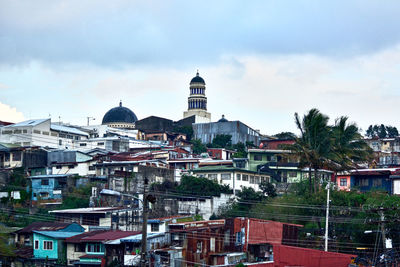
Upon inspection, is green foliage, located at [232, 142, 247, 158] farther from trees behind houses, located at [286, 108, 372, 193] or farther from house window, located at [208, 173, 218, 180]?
trees behind houses, located at [286, 108, 372, 193]

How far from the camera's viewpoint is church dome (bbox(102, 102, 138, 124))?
107938mm

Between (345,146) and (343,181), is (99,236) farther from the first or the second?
(343,181)

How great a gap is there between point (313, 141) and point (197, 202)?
11498 millimetres

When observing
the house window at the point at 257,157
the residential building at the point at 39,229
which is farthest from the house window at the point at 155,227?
the house window at the point at 257,157

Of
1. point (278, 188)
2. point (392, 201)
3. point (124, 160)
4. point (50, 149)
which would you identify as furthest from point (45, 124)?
point (392, 201)

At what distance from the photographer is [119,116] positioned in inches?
4262

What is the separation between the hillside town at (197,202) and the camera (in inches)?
1773

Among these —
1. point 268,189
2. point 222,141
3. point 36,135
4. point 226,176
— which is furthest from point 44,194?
point 222,141

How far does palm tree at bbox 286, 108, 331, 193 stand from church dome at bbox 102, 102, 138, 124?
190 ft

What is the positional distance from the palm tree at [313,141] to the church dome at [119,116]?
58.0 metres

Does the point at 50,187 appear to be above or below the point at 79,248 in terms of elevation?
above

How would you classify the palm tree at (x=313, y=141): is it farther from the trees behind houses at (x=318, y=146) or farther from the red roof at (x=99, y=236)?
the red roof at (x=99, y=236)

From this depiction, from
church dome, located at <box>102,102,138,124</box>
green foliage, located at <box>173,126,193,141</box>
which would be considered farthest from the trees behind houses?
church dome, located at <box>102,102,138,124</box>

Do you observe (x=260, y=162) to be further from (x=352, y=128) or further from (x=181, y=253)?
(x=181, y=253)
